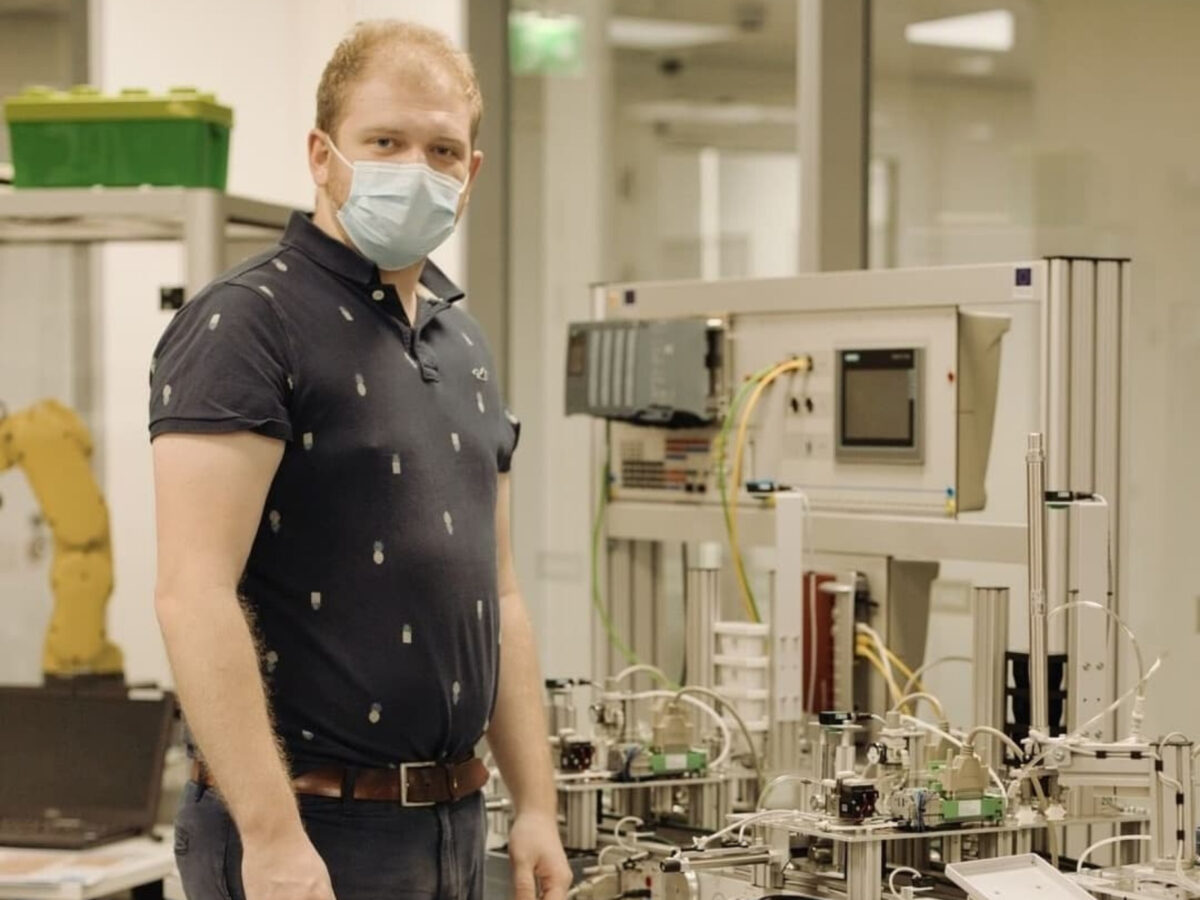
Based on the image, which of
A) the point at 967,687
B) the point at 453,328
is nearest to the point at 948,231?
the point at 967,687

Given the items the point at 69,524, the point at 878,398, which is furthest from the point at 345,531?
the point at 69,524

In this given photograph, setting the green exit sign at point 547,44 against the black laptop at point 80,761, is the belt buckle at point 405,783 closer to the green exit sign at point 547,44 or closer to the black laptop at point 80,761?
the black laptop at point 80,761

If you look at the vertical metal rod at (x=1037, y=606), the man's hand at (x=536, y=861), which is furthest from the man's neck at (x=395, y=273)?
the vertical metal rod at (x=1037, y=606)

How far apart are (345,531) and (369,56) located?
1.67 feet

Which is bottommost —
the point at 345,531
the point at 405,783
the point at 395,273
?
the point at 405,783

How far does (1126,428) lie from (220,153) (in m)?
A: 1.75

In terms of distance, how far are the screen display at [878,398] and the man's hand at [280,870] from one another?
124 centimetres

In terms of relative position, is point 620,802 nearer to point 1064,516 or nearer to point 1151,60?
point 1064,516

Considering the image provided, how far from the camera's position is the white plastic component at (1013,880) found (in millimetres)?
1940

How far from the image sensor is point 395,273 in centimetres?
204

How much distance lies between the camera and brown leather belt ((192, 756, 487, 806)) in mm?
1896

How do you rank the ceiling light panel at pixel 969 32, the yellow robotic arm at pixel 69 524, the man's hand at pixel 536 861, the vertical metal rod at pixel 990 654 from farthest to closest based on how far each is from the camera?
the yellow robotic arm at pixel 69 524 → the ceiling light panel at pixel 969 32 → the vertical metal rod at pixel 990 654 → the man's hand at pixel 536 861

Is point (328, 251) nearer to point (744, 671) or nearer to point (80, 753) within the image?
point (744, 671)

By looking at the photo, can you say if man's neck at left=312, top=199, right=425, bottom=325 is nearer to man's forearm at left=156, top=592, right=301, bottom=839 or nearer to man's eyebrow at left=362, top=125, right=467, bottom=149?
man's eyebrow at left=362, top=125, right=467, bottom=149
